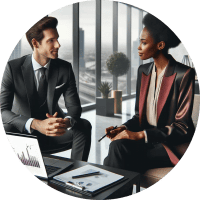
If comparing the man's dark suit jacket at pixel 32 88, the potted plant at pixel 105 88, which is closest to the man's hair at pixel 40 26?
the man's dark suit jacket at pixel 32 88

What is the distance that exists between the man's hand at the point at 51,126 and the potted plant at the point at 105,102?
16.1 inches

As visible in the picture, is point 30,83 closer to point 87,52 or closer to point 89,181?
point 87,52

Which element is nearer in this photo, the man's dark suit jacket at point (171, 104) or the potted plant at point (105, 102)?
the man's dark suit jacket at point (171, 104)

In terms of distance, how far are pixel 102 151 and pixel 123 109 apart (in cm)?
49

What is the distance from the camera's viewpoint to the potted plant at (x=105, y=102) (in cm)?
305

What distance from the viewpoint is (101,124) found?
9.95 feet

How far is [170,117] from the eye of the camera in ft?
9.30

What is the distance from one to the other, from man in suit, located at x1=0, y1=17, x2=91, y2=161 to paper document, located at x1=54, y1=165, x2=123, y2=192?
0.29 m

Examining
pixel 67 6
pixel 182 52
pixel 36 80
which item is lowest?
pixel 36 80

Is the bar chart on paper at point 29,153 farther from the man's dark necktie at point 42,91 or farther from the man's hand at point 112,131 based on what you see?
the man's hand at point 112,131

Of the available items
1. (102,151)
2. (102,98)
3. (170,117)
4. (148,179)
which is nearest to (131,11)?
(102,98)

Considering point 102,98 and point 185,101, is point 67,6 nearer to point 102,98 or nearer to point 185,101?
point 102,98

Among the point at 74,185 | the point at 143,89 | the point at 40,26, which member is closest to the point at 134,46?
the point at 143,89

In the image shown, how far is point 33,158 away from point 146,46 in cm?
165
